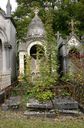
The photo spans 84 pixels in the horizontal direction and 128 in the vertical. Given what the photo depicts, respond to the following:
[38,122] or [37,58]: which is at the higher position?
[37,58]

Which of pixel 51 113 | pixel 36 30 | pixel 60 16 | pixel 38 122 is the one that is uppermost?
pixel 60 16

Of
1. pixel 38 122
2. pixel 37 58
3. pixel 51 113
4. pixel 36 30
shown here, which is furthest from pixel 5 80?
pixel 38 122

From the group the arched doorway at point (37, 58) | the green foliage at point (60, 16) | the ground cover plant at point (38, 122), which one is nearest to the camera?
the ground cover plant at point (38, 122)

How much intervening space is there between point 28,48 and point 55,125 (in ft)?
39.0

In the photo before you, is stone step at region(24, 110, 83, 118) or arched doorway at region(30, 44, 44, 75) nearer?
stone step at region(24, 110, 83, 118)

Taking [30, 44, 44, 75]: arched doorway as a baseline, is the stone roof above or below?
above


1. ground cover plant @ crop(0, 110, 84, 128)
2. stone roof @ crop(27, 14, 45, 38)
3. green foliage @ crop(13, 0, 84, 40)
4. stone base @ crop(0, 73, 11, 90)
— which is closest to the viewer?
ground cover plant @ crop(0, 110, 84, 128)

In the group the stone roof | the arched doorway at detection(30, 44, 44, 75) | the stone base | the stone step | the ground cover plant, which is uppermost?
the stone roof

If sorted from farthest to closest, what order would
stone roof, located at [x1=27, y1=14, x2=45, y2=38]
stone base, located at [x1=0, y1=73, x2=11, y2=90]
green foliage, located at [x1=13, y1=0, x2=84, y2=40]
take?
green foliage, located at [x1=13, y1=0, x2=84, y2=40] → stone roof, located at [x1=27, y1=14, x2=45, y2=38] → stone base, located at [x1=0, y1=73, x2=11, y2=90]

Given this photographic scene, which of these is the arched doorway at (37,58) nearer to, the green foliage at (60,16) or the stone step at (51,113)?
the stone step at (51,113)

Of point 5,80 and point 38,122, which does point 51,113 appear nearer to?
point 38,122

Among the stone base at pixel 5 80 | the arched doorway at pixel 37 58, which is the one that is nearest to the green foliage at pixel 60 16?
the arched doorway at pixel 37 58

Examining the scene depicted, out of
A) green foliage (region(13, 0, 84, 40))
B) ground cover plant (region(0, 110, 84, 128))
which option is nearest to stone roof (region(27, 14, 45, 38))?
green foliage (region(13, 0, 84, 40))

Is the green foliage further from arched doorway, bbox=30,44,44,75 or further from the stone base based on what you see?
the stone base
